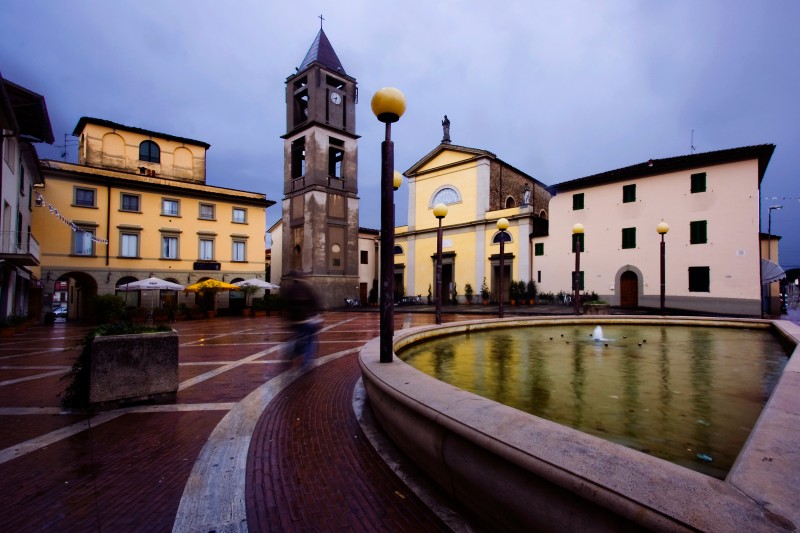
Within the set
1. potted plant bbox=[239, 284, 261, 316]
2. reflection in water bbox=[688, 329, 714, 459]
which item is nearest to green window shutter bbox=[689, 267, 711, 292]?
reflection in water bbox=[688, 329, 714, 459]

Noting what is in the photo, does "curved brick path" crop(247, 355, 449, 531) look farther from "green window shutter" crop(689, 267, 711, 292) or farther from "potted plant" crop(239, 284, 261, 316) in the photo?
"green window shutter" crop(689, 267, 711, 292)

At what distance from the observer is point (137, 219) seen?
2559 centimetres

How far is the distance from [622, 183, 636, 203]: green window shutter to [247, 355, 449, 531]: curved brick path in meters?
26.4

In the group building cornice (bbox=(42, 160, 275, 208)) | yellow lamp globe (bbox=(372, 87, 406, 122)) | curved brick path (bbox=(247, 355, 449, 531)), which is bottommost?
curved brick path (bbox=(247, 355, 449, 531))

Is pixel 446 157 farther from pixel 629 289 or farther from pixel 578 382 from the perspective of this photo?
pixel 578 382

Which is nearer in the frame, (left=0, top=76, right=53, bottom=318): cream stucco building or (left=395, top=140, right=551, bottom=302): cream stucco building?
(left=0, top=76, right=53, bottom=318): cream stucco building

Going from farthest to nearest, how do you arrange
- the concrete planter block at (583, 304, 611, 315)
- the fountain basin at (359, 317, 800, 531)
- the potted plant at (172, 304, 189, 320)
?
the potted plant at (172, 304, 189, 320), the concrete planter block at (583, 304, 611, 315), the fountain basin at (359, 317, 800, 531)

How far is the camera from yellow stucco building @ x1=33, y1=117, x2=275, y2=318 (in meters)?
23.2

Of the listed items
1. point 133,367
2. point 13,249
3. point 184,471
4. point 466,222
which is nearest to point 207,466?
point 184,471

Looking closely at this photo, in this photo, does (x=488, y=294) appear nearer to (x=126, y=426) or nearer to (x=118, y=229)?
(x=118, y=229)

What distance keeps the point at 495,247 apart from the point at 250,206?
1952 cm

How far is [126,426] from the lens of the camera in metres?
4.38

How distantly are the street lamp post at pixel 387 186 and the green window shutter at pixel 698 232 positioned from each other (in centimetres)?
2429

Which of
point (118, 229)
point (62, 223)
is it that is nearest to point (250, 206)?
point (118, 229)
